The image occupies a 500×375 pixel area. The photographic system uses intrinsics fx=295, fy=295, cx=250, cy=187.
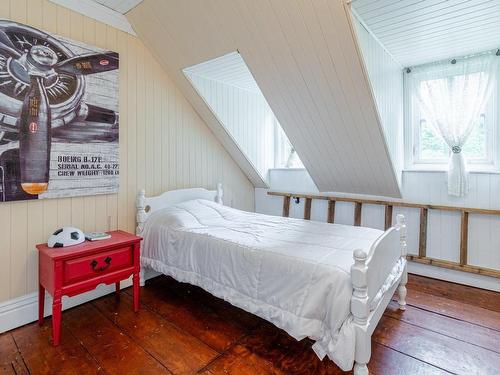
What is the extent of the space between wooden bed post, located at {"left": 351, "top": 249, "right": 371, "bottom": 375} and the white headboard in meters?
2.04

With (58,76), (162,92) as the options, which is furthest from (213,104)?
(58,76)

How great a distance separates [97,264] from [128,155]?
1.09 meters

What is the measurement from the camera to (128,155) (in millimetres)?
2799

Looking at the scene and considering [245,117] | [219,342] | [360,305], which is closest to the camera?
[360,305]

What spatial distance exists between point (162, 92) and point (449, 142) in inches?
117

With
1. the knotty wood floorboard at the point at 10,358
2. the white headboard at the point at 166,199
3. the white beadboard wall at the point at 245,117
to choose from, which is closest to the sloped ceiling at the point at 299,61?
the white beadboard wall at the point at 245,117

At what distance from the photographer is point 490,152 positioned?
291 centimetres

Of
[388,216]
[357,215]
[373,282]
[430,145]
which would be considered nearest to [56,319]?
[373,282]

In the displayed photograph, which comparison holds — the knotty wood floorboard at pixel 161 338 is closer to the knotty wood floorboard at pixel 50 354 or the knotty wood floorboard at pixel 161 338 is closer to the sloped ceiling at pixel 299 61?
the knotty wood floorboard at pixel 50 354

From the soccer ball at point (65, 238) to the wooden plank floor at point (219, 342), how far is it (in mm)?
608

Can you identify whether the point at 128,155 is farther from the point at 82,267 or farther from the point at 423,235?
the point at 423,235

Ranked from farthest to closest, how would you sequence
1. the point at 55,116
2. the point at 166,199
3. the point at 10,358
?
1. the point at 166,199
2. the point at 55,116
3. the point at 10,358

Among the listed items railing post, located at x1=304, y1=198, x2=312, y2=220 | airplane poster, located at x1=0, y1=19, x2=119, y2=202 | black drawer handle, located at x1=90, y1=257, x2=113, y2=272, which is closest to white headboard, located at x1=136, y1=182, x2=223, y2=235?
airplane poster, located at x1=0, y1=19, x2=119, y2=202

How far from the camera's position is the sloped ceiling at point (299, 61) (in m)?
2.14
